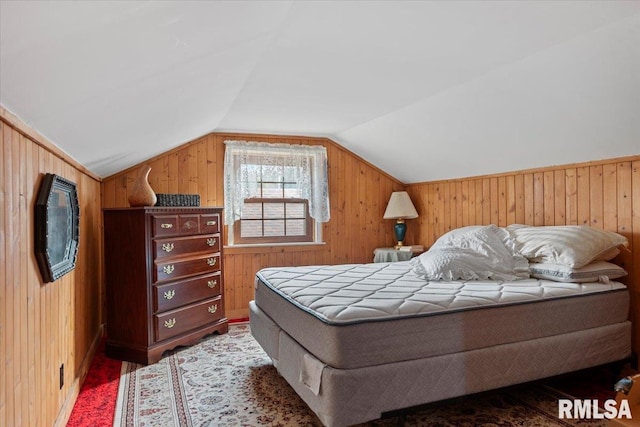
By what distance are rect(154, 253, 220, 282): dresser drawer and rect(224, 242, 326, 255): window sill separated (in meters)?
0.64

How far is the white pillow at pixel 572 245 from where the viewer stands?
265 cm

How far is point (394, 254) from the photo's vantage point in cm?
469

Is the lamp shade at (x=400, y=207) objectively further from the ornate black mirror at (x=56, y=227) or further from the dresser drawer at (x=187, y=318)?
the ornate black mirror at (x=56, y=227)

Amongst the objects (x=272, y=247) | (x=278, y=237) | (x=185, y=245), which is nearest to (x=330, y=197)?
(x=278, y=237)

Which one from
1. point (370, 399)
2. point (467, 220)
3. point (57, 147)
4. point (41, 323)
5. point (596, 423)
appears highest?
point (57, 147)

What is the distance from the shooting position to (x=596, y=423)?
7.27 ft

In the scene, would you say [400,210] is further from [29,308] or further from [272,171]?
[29,308]

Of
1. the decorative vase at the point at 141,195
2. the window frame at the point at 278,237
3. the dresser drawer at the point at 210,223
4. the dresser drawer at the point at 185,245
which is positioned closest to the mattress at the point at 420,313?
the dresser drawer at the point at 185,245

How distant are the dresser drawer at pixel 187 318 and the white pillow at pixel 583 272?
269cm

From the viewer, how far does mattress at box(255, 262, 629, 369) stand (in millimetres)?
1953

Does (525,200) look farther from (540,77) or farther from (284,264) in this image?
(284,264)

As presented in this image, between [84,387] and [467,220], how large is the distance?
3.65 m

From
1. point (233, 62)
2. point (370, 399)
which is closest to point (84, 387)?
point (370, 399)

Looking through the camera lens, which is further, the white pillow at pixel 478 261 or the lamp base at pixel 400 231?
the lamp base at pixel 400 231
